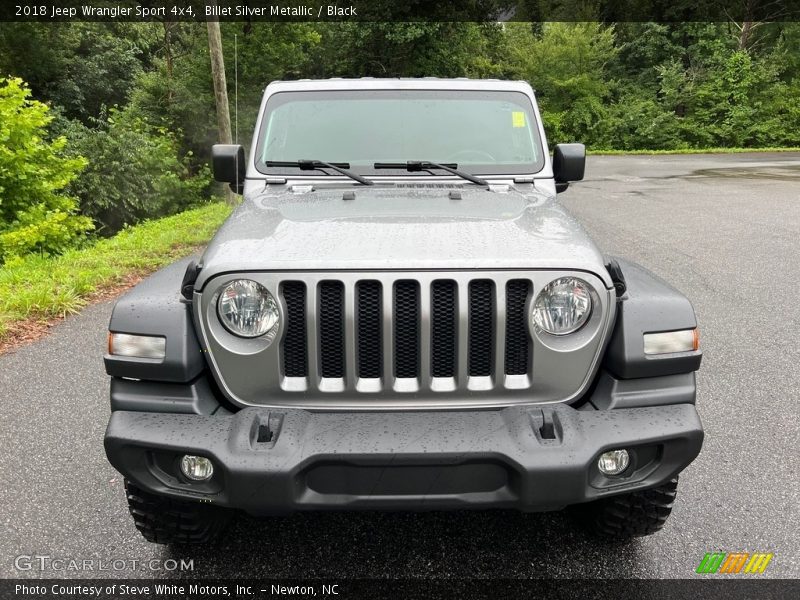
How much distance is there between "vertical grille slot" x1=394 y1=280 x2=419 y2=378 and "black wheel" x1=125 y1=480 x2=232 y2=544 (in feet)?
3.06

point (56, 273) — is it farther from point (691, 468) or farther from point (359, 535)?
point (691, 468)

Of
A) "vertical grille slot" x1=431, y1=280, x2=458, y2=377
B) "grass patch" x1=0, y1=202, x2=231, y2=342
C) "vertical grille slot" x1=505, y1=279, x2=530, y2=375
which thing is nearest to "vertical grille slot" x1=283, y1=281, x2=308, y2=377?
"vertical grille slot" x1=431, y1=280, x2=458, y2=377

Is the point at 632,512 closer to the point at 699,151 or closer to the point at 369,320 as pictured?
the point at 369,320

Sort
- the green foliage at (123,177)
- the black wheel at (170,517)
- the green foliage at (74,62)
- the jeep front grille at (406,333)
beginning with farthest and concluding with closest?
1. the green foliage at (74,62)
2. the green foliage at (123,177)
3. the black wheel at (170,517)
4. the jeep front grille at (406,333)

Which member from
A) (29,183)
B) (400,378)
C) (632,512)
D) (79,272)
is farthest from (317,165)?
(29,183)

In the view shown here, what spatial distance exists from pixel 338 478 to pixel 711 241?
883cm

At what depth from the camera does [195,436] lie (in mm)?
2057

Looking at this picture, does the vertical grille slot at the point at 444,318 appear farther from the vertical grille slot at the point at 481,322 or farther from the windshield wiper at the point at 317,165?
the windshield wiper at the point at 317,165

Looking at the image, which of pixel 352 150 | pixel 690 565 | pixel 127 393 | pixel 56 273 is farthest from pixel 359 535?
pixel 56 273

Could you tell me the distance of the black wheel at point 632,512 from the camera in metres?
2.45

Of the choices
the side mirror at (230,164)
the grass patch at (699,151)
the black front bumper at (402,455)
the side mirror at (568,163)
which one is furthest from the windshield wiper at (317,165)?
the grass patch at (699,151)

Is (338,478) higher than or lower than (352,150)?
lower

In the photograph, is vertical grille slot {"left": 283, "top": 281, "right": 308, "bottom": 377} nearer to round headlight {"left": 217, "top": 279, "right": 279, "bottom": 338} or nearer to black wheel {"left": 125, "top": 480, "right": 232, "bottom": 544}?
round headlight {"left": 217, "top": 279, "right": 279, "bottom": 338}

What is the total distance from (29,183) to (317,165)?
391 inches
